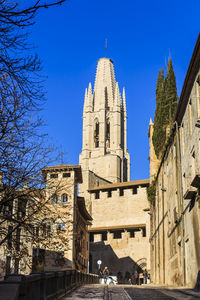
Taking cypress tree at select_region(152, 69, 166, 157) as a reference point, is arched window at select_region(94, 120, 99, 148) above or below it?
above

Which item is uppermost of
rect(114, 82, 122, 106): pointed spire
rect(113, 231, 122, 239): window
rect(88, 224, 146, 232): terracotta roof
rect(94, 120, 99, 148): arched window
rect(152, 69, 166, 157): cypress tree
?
rect(114, 82, 122, 106): pointed spire

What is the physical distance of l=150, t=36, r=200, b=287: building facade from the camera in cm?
1795

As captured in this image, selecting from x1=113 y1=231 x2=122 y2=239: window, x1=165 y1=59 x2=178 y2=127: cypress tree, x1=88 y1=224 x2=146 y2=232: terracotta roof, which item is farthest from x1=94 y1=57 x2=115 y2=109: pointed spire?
x1=165 y1=59 x2=178 y2=127: cypress tree

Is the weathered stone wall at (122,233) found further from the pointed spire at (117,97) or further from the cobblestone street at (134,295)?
the pointed spire at (117,97)

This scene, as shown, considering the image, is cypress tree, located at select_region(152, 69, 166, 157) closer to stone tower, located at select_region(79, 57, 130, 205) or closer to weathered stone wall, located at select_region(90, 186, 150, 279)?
weathered stone wall, located at select_region(90, 186, 150, 279)

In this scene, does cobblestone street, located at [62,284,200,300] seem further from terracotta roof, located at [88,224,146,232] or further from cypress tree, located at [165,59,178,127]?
terracotta roof, located at [88,224,146,232]

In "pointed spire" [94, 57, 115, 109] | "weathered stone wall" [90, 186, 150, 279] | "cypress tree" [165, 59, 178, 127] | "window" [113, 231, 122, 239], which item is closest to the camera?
"cypress tree" [165, 59, 178, 127]

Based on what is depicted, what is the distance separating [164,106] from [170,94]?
2370 millimetres

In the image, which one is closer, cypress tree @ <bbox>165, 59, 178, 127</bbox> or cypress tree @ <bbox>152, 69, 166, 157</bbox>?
cypress tree @ <bbox>165, 59, 178, 127</bbox>

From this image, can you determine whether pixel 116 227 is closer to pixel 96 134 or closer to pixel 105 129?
pixel 105 129

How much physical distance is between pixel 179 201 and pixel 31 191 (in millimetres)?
10128

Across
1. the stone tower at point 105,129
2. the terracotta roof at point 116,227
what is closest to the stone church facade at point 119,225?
the terracotta roof at point 116,227

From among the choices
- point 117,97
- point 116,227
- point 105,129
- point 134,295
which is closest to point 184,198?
point 134,295

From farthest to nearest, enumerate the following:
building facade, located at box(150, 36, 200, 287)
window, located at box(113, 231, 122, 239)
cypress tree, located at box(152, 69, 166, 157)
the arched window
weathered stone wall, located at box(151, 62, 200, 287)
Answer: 1. the arched window
2. window, located at box(113, 231, 122, 239)
3. cypress tree, located at box(152, 69, 166, 157)
4. weathered stone wall, located at box(151, 62, 200, 287)
5. building facade, located at box(150, 36, 200, 287)
